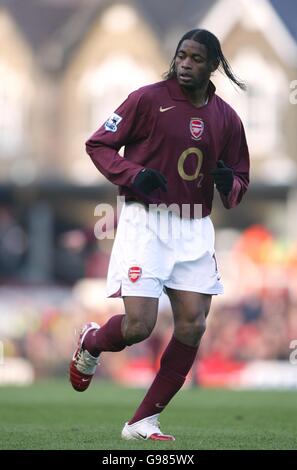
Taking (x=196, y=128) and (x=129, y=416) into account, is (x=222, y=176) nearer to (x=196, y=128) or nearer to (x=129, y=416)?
(x=196, y=128)

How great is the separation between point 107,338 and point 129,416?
2.40 m

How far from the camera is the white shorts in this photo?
7.09 metres

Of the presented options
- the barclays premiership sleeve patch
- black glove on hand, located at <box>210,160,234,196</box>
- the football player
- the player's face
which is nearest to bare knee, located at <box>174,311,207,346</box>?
the football player

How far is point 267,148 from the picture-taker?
104 feet

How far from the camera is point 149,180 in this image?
694 centimetres

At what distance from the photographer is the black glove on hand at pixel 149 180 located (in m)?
6.93

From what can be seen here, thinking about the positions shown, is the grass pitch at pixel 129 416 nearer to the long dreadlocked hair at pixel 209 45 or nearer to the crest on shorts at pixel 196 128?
the crest on shorts at pixel 196 128

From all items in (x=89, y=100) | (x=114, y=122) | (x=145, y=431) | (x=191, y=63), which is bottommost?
(x=145, y=431)

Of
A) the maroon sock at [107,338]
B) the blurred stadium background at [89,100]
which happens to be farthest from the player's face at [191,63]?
the blurred stadium background at [89,100]

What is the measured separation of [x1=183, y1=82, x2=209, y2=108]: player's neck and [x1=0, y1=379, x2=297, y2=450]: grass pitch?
190cm

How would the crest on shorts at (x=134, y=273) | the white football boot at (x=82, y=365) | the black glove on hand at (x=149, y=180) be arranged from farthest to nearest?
1. the white football boot at (x=82, y=365)
2. the crest on shorts at (x=134, y=273)
3. the black glove on hand at (x=149, y=180)

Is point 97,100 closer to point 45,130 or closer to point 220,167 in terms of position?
point 45,130

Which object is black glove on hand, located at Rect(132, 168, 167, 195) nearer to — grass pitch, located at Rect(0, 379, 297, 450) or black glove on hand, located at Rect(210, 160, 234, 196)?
black glove on hand, located at Rect(210, 160, 234, 196)

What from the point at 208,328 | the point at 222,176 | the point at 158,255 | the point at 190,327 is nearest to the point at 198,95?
the point at 222,176
